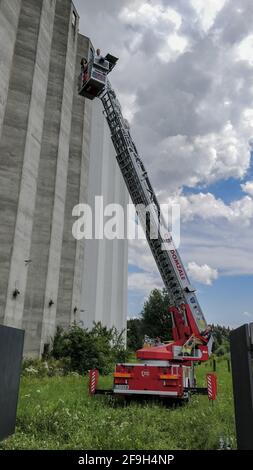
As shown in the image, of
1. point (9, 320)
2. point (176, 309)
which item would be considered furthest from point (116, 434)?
point (9, 320)

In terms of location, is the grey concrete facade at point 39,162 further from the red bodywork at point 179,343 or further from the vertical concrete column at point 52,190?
the red bodywork at point 179,343

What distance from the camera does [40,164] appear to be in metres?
23.7

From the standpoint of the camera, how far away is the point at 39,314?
848 inches

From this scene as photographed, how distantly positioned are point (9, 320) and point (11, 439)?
39.1ft

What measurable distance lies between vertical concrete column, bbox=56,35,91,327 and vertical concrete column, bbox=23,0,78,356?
6.16 ft

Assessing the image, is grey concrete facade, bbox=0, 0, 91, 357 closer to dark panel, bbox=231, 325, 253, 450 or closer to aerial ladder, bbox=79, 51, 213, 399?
aerial ladder, bbox=79, 51, 213, 399

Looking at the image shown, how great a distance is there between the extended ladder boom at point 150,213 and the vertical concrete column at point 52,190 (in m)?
11.0

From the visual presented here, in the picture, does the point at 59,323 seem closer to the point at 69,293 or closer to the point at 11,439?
the point at 69,293

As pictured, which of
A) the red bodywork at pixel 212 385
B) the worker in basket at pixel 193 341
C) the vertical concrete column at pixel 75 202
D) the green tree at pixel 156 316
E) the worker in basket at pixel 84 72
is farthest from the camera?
the green tree at pixel 156 316

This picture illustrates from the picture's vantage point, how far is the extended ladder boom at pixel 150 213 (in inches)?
482

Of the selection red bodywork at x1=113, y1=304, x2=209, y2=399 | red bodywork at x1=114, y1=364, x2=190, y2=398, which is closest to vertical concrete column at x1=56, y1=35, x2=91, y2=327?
red bodywork at x1=113, y1=304, x2=209, y2=399

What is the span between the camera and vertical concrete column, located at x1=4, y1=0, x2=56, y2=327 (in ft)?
60.1

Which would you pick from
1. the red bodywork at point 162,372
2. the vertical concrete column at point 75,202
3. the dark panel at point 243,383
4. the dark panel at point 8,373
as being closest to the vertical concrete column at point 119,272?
the vertical concrete column at point 75,202

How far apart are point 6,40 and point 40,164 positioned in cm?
695
